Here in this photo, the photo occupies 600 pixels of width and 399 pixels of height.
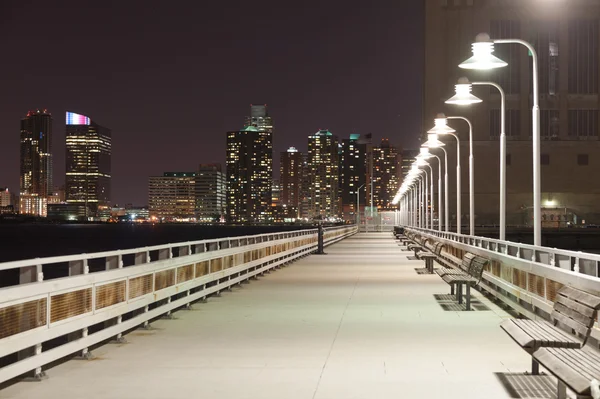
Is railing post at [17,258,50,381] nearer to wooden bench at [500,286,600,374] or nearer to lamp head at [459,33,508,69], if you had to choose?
wooden bench at [500,286,600,374]

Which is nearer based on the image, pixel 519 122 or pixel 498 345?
pixel 498 345

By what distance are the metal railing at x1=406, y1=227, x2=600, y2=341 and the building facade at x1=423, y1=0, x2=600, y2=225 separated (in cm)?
9982

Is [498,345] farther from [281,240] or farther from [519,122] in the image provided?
[519,122]

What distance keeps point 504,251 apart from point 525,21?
106m

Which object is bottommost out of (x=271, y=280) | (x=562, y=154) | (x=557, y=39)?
(x=271, y=280)

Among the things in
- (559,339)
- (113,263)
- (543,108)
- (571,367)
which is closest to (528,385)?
(559,339)

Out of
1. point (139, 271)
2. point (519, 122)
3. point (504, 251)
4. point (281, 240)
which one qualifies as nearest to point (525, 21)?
point (519, 122)

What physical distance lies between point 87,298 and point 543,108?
4604 inches

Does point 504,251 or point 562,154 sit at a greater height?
Answer: point 562,154

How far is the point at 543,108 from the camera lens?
402 ft

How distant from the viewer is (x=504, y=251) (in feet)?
70.0

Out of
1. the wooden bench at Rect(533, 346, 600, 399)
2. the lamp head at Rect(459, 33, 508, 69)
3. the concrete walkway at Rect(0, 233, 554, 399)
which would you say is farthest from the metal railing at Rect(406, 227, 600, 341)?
the lamp head at Rect(459, 33, 508, 69)

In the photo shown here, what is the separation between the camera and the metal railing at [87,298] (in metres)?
9.79

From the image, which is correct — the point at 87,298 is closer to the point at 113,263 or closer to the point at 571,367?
the point at 113,263
